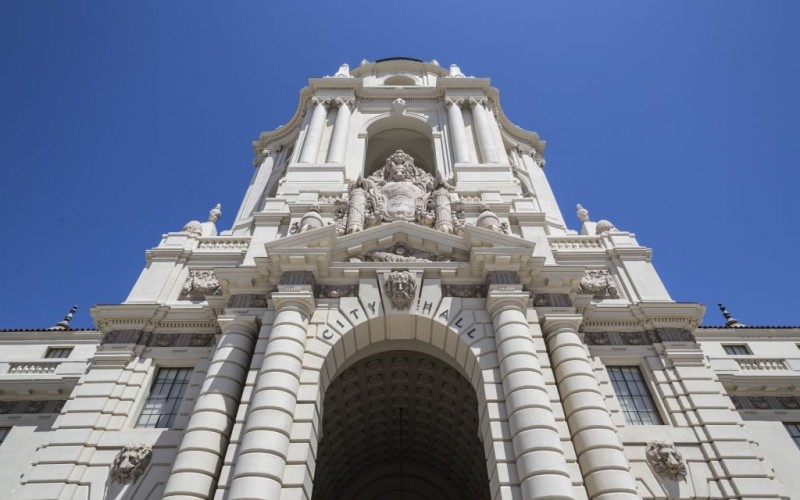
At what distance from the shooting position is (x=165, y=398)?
18.5 m

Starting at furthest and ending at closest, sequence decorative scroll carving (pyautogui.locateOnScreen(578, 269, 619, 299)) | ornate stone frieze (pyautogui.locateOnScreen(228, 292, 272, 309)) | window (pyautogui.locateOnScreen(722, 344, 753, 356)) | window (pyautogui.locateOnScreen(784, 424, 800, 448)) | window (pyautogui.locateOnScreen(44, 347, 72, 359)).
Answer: window (pyautogui.locateOnScreen(44, 347, 72, 359)), window (pyautogui.locateOnScreen(722, 344, 753, 356)), window (pyautogui.locateOnScreen(784, 424, 800, 448)), decorative scroll carving (pyautogui.locateOnScreen(578, 269, 619, 299)), ornate stone frieze (pyautogui.locateOnScreen(228, 292, 272, 309))

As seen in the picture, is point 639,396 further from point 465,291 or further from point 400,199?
point 400,199

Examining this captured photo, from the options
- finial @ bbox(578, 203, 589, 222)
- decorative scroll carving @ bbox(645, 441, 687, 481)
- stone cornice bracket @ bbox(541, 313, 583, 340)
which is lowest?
decorative scroll carving @ bbox(645, 441, 687, 481)

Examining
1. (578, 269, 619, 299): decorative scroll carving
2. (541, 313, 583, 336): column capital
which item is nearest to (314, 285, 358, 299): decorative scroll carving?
(541, 313, 583, 336): column capital

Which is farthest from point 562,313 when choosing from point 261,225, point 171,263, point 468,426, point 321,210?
point 171,263

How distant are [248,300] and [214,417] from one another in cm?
482

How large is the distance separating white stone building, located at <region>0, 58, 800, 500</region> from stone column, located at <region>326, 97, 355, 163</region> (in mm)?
928

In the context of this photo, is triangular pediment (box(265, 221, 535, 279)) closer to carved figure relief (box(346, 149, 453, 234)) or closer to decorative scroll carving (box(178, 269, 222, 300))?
carved figure relief (box(346, 149, 453, 234))

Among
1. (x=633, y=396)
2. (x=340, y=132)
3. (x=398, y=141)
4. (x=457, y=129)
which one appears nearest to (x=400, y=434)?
(x=633, y=396)

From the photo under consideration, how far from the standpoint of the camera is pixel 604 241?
2397 centimetres

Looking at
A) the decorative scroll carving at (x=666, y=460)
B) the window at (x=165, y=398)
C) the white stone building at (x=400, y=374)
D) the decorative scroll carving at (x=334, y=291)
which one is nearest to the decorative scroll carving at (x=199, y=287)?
the white stone building at (x=400, y=374)

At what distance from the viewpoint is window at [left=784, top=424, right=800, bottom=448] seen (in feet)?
71.8

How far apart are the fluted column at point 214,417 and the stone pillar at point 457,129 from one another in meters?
16.2

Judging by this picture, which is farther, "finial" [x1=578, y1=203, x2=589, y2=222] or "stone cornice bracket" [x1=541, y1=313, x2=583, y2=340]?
"finial" [x1=578, y1=203, x2=589, y2=222]
